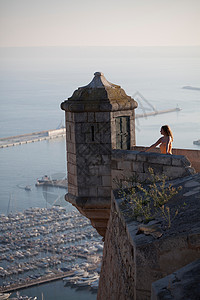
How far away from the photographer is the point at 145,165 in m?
6.78

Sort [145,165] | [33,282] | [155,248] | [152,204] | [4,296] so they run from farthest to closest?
[33,282] → [4,296] → [145,165] → [152,204] → [155,248]

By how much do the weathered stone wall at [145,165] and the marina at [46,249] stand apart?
21.5 metres

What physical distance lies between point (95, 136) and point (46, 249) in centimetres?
3123

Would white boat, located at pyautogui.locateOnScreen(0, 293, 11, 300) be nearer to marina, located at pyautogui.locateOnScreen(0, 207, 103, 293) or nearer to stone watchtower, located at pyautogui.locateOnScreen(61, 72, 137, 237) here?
marina, located at pyautogui.locateOnScreen(0, 207, 103, 293)

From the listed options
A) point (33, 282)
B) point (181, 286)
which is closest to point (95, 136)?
point (181, 286)

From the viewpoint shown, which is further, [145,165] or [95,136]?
[95,136]

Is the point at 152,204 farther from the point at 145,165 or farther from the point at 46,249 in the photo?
the point at 46,249

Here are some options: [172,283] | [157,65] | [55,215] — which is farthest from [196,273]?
[157,65]

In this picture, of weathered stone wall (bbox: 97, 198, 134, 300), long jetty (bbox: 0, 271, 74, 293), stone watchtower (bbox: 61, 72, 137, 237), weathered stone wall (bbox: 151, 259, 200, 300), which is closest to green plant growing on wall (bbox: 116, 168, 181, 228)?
weathered stone wall (bbox: 97, 198, 134, 300)

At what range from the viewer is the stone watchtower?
292 inches

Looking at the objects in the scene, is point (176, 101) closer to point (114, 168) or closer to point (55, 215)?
point (55, 215)

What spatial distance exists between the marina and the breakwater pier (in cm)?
2495

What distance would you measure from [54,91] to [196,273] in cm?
12173

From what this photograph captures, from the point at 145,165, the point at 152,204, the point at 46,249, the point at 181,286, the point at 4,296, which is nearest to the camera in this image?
the point at 181,286
